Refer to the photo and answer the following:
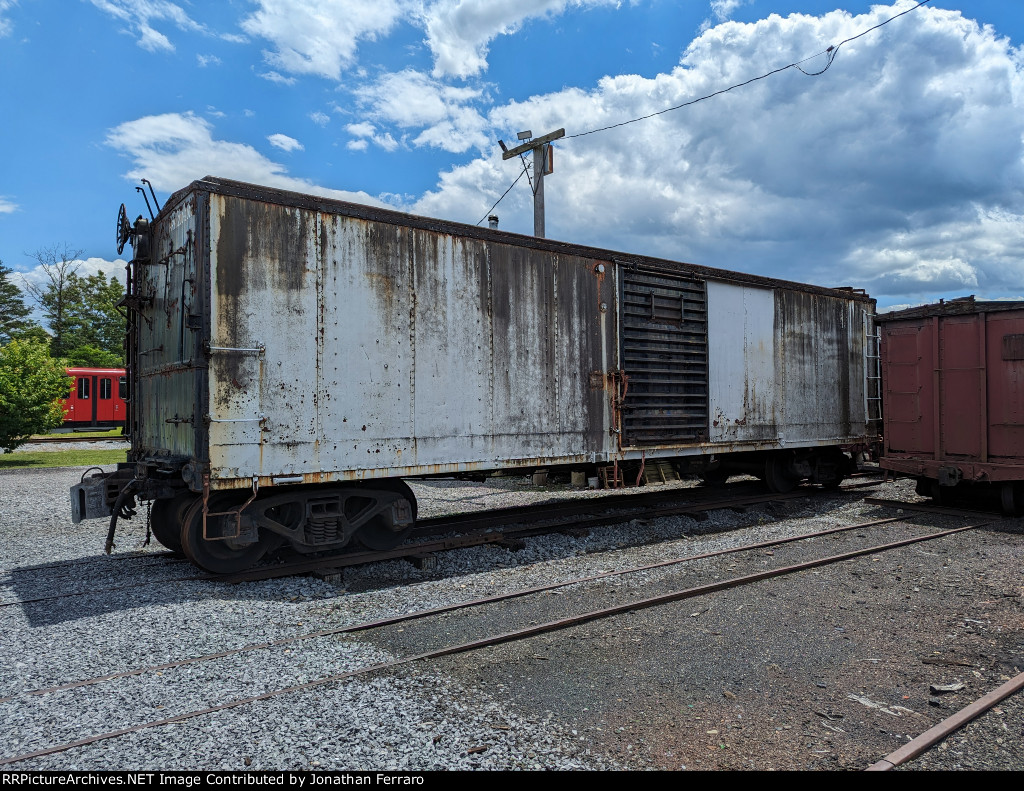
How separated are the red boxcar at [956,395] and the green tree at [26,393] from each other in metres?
21.5

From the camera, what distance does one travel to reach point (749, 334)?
34.5 feet

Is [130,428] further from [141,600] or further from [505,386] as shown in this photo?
[505,386]

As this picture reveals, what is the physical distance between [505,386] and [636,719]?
15.0ft

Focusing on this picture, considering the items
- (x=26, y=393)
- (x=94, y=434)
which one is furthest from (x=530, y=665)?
(x=94, y=434)

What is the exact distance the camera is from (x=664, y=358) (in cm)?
934

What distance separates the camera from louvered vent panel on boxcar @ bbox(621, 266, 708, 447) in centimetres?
898

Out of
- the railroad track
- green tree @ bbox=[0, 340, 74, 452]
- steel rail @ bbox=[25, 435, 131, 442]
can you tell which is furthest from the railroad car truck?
steel rail @ bbox=[25, 435, 131, 442]

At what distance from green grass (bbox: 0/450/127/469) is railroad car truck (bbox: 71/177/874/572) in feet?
42.2

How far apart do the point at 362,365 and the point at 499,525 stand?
122 inches

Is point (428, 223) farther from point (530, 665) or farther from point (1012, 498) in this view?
point (1012, 498)

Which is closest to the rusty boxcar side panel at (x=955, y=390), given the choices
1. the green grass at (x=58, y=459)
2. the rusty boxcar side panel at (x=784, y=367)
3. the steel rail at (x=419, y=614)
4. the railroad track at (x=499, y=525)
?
the rusty boxcar side panel at (x=784, y=367)

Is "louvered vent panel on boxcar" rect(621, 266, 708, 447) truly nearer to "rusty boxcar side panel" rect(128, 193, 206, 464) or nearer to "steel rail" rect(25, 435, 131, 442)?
"rusty boxcar side panel" rect(128, 193, 206, 464)

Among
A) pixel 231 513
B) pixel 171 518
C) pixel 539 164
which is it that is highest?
pixel 539 164

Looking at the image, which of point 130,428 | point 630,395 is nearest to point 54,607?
point 130,428
